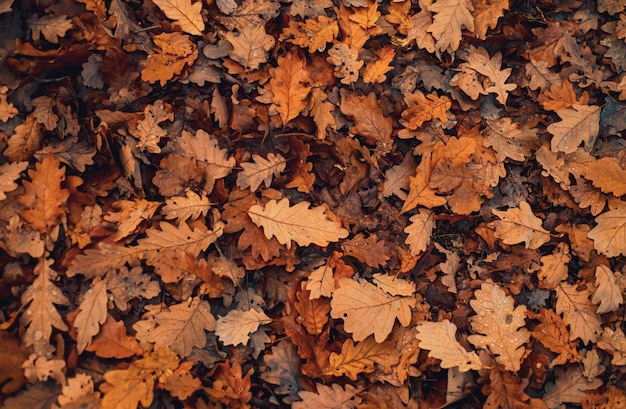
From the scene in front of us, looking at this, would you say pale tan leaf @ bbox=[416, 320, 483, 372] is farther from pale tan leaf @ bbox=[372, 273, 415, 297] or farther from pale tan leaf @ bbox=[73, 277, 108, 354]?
Result: pale tan leaf @ bbox=[73, 277, 108, 354]

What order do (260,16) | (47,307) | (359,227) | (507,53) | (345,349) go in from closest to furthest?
(47,307) < (345,349) < (359,227) < (260,16) < (507,53)

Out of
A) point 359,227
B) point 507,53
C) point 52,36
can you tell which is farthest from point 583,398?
point 52,36

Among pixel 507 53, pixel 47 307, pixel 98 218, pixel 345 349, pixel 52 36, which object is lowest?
pixel 345 349

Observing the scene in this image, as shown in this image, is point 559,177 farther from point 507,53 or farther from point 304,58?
point 304,58

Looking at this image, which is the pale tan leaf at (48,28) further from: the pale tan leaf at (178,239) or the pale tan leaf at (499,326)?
the pale tan leaf at (499,326)

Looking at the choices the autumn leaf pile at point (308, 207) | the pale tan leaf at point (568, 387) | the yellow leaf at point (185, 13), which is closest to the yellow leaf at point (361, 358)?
the autumn leaf pile at point (308, 207)

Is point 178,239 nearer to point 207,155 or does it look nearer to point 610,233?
point 207,155
